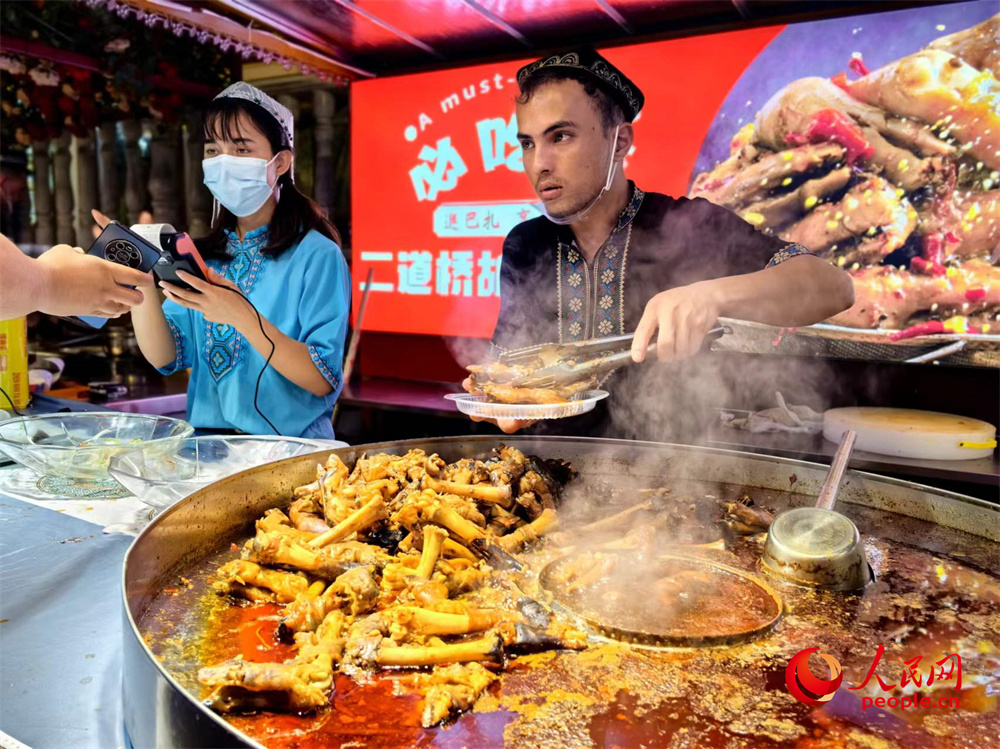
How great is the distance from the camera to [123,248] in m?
1.96

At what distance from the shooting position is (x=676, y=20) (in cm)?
432

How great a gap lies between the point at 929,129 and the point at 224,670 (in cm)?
424

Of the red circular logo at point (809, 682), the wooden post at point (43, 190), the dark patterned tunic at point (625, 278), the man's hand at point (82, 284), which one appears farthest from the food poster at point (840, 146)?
the wooden post at point (43, 190)

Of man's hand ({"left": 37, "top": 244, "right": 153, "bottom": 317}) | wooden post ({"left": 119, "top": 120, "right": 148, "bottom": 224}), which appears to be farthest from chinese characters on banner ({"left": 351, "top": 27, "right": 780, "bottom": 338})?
man's hand ({"left": 37, "top": 244, "right": 153, "bottom": 317})

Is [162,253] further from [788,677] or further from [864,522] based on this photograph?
[864,522]

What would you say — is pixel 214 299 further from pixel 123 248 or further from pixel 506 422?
pixel 506 422

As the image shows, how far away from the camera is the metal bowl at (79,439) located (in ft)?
5.78

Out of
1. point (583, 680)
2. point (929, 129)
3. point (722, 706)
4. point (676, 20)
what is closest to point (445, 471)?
point (583, 680)

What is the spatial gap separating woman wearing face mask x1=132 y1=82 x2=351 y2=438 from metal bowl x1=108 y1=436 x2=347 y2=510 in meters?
0.48

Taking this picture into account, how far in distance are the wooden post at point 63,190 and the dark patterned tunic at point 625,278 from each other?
6.39 meters

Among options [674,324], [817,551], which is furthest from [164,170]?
[817,551]

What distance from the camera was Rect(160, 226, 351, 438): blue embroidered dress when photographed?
2.63 m

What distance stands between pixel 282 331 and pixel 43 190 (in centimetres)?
647

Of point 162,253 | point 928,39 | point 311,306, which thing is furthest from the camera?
point 928,39
